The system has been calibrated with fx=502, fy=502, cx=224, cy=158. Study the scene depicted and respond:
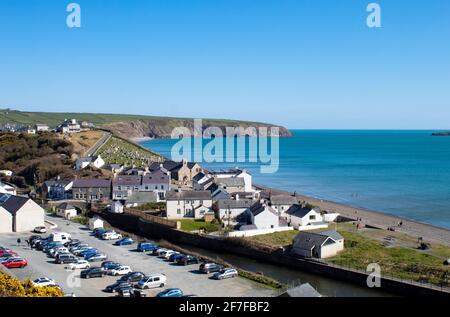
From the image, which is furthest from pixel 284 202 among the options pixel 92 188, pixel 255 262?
pixel 92 188

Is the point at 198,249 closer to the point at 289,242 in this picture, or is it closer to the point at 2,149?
the point at 289,242

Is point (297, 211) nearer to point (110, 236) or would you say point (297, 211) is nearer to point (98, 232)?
point (110, 236)

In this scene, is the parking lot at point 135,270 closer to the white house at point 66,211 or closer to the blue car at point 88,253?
the blue car at point 88,253

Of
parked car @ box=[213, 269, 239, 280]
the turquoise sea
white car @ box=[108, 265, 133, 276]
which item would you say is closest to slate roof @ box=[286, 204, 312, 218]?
the turquoise sea

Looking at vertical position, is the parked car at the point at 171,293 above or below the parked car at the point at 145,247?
above

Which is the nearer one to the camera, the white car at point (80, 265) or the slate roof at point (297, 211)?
the white car at point (80, 265)

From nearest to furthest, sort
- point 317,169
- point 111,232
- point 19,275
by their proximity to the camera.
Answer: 1. point 19,275
2. point 111,232
3. point 317,169

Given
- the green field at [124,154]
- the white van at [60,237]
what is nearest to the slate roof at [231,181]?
the white van at [60,237]
